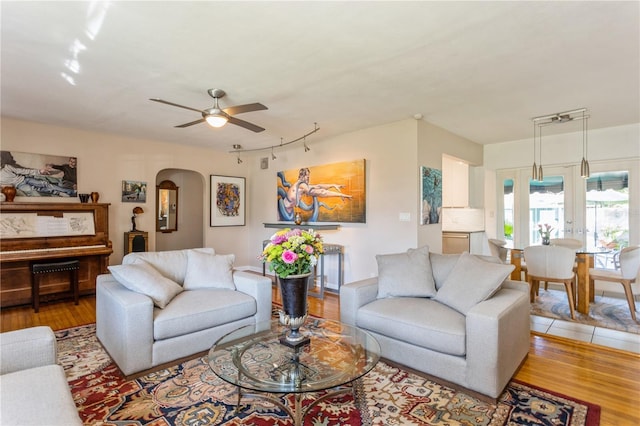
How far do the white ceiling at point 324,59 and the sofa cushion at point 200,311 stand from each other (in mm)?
2068

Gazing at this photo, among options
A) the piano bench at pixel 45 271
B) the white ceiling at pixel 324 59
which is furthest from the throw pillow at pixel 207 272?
the piano bench at pixel 45 271

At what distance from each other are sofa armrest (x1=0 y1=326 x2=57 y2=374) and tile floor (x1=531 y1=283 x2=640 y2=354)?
13.5 feet

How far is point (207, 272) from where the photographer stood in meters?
3.21

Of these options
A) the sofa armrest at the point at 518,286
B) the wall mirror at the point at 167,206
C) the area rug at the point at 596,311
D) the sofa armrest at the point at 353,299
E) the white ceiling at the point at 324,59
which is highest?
the white ceiling at the point at 324,59

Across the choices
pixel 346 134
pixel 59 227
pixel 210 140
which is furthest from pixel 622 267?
pixel 59 227

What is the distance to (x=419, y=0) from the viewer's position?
1.95 meters

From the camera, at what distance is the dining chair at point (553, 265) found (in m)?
3.71

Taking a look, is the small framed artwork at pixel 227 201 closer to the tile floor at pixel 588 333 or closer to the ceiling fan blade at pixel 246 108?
the ceiling fan blade at pixel 246 108

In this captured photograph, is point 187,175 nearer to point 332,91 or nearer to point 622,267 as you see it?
point 332,91

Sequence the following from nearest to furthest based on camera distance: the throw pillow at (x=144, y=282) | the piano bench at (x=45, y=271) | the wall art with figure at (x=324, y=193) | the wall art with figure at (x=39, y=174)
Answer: the throw pillow at (x=144, y=282) → the piano bench at (x=45, y=271) → the wall art with figure at (x=39, y=174) → the wall art with figure at (x=324, y=193)

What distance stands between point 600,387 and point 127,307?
3473 millimetres

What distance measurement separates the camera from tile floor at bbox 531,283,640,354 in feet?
9.86

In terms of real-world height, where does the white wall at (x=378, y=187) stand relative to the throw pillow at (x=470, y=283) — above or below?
above

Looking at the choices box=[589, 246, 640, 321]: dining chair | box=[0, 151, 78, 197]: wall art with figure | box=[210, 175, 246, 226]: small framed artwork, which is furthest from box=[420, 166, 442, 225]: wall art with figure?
box=[0, 151, 78, 197]: wall art with figure
